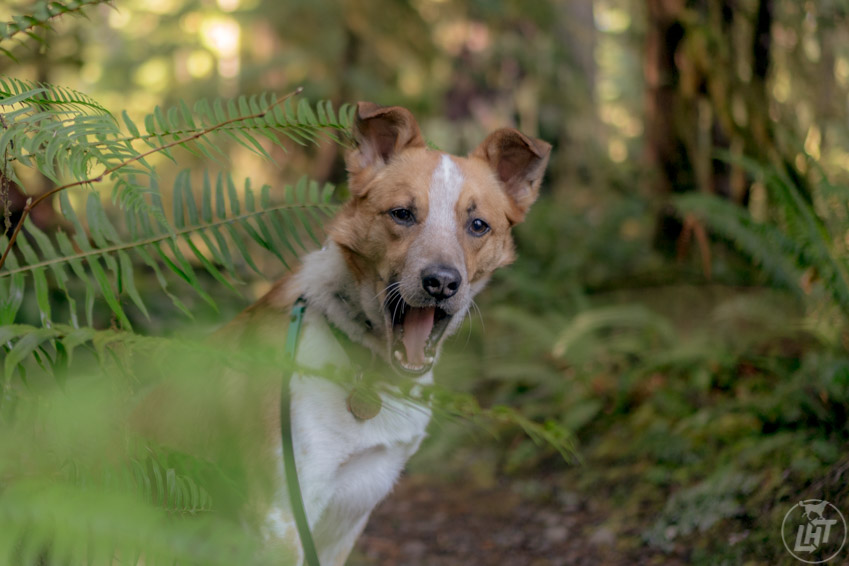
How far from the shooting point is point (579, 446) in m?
5.82

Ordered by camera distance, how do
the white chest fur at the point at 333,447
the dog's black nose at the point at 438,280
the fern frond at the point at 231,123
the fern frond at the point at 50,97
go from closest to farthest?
1. the fern frond at the point at 50,97
2. the fern frond at the point at 231,123
3. the white chest fur at the point at 333,447
4. the dog's black nose at the point at 438,280

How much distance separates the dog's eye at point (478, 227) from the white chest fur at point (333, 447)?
91 centimetres

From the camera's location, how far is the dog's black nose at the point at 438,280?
3.03 m

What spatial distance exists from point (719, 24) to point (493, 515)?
17.7ft

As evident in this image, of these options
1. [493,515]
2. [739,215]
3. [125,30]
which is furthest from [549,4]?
[125,30]

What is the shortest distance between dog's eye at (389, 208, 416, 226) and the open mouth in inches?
16.1

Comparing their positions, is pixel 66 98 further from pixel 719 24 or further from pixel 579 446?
pixel 719 24

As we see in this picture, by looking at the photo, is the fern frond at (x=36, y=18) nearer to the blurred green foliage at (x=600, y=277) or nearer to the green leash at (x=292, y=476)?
the blurred green foliage at (x=600, y=277)

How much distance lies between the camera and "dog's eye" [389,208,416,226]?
331cm

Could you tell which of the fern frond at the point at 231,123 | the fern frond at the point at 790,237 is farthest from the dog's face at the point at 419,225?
the fern frond at the point at 790,237

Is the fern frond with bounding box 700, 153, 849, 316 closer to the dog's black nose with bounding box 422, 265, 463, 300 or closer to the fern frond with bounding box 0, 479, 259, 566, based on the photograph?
the dog's black nose with bounding box 422, 265, 463, 300

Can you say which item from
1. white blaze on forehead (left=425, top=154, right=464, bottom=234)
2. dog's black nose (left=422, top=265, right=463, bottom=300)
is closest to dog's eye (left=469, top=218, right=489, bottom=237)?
white blaze on forehead (left=425, top=154, right=464, bottom=234)

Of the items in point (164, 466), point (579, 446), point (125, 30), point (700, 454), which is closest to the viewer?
point (164, 466)

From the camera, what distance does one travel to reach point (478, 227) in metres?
3.48
